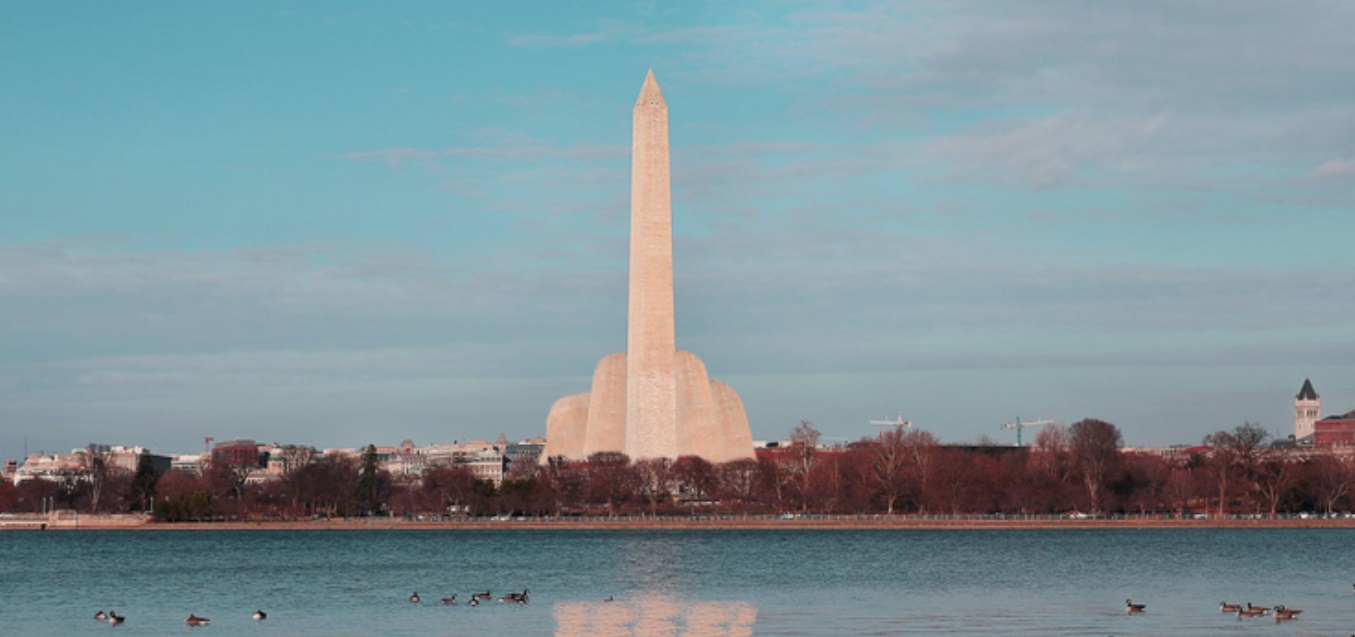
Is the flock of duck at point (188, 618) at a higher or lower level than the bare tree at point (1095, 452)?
lower

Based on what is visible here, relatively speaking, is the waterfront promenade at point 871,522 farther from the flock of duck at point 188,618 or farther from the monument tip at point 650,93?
the flock of duck at point 188,618

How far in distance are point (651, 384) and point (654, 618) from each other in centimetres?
5714

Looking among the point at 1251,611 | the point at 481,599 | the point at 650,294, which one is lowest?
the point at 1251,611

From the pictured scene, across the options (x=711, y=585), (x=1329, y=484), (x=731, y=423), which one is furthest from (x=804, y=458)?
(x=711, y=585)

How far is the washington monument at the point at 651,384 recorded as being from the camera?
276 feet

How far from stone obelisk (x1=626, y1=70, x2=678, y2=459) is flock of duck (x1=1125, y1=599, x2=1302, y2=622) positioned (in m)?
52.4

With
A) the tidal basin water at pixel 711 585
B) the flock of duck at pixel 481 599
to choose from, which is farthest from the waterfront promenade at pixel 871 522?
the flock of duck at pixel 481 599

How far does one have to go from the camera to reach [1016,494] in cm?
8400

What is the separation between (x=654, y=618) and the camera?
109 ft

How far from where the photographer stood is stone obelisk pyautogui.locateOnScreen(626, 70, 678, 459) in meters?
83.9

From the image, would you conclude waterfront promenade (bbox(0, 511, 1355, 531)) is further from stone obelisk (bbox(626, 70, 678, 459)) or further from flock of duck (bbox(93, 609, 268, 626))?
flock of duck (bbox(93, 609, 268, 626))

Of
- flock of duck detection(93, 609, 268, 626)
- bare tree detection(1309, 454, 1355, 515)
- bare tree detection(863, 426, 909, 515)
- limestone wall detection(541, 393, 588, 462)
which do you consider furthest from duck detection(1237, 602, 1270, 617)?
limestone wall detection(541, 393, 588, 462)

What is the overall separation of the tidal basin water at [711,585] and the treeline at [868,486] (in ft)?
42.9

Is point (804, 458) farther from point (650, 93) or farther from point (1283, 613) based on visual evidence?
point (1283, 613)
